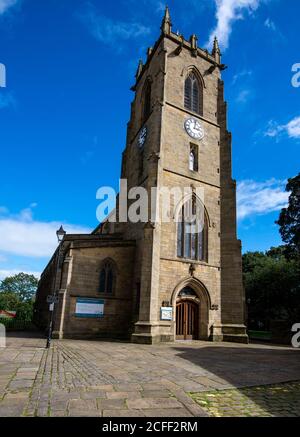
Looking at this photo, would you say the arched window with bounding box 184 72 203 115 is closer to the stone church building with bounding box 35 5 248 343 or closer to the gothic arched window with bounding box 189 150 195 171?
the stone church building with bounding box 35 5 248 343

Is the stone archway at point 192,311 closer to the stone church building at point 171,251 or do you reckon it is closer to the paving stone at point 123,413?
the stone church building at point 171,251

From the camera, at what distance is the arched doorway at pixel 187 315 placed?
2048 cm

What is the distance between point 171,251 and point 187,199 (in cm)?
416

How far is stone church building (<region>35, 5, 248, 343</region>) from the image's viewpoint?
758 inches

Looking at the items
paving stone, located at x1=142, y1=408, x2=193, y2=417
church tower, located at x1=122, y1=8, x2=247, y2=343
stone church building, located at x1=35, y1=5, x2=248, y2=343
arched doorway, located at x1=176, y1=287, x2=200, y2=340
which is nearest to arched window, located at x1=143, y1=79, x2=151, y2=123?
church tower, located at x1=122, y1=8, x2=247, y2=343

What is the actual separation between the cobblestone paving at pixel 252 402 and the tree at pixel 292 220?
25842 mm

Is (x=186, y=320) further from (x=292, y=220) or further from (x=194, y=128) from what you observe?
(x=292, y=220)

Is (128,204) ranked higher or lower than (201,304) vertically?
higher

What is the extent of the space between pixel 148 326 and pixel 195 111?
56.8ft

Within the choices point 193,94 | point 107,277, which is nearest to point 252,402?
point 107,277

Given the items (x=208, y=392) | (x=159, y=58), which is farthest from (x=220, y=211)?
(x=208, y=392)

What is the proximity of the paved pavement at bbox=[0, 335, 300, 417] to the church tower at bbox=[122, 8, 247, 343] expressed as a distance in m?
8.19

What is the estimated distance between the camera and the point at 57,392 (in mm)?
5969
